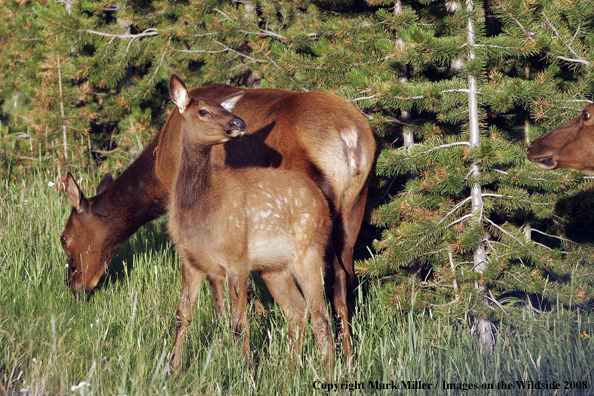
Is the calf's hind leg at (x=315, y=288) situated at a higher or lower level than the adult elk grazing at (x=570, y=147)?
lower

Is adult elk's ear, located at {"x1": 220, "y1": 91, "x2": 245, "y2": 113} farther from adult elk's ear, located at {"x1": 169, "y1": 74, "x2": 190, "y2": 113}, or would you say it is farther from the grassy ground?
the grassy ground

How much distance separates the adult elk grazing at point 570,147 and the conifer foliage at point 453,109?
23 centimetres

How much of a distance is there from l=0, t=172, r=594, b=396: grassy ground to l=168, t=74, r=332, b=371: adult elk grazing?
0.34 meters

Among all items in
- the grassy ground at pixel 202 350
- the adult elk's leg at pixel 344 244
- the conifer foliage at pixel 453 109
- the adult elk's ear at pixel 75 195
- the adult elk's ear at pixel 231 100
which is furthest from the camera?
the adult elk's ear at pixel 75 195

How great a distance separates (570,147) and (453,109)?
3.49 feet

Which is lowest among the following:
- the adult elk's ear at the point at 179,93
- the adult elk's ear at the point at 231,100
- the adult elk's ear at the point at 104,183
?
the adult elk's ear at the point at 104,183

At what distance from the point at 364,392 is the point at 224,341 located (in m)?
1.04

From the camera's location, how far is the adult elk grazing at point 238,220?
440cm

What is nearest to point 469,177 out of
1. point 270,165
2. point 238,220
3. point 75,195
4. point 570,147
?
point 570,147

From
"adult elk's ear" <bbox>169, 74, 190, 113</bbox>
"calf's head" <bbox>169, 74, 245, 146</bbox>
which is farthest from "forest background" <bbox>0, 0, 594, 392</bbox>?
"adult elk's ear" <bbox>169, 74, 190, 113</bbox>

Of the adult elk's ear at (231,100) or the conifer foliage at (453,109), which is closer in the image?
the adult elk's ear at (231,100)

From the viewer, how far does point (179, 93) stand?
4586mm

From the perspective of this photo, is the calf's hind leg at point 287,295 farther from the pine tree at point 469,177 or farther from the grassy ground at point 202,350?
the pine tree at point 469,177

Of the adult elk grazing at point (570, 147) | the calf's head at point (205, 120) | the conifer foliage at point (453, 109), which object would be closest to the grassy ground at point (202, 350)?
the conifer foliage at point (453, 109)
